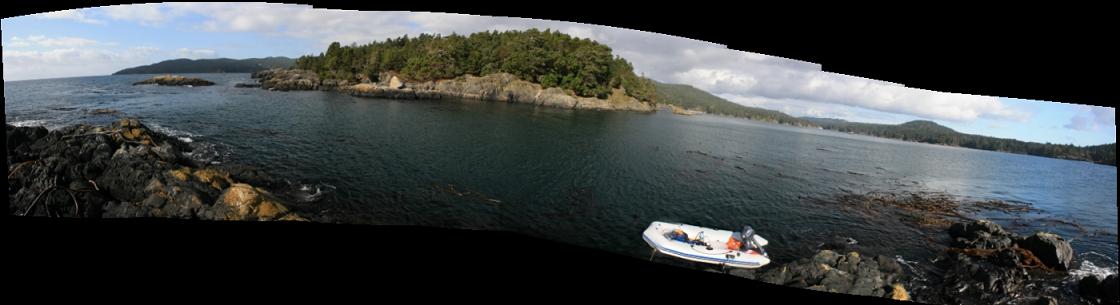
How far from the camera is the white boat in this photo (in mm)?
11328

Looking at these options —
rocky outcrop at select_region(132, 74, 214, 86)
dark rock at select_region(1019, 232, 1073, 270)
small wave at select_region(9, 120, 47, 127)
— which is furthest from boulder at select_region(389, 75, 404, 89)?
dark rock at select_region(1019, 232, 1073, 270)

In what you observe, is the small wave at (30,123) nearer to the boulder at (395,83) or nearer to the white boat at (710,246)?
the white boat at (710,246)

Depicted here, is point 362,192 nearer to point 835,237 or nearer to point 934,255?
point 835,237

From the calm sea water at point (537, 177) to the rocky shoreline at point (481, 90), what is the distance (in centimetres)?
1836

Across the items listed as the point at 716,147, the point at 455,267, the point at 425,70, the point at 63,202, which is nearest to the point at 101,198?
the point at 63,202

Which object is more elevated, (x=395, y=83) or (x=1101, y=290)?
(x=395, y=83)

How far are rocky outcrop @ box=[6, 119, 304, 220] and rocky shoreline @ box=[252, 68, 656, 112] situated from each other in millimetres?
37800

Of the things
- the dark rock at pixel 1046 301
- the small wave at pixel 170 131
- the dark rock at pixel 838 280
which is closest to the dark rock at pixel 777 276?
the dark rock at pixel 838 280

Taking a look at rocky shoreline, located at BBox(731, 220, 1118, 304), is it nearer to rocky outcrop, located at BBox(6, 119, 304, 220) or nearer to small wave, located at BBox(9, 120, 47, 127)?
rocky outcrop, located at BBox(6, 119, 304, 220)

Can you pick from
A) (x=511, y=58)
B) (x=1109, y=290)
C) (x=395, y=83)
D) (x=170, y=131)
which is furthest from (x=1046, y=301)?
(x=511, y=58)

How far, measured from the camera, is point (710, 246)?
11500mm

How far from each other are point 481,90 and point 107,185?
51.2 meters

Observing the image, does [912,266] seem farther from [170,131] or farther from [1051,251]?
[170,131]

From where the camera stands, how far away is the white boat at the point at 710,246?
37.2 feet
